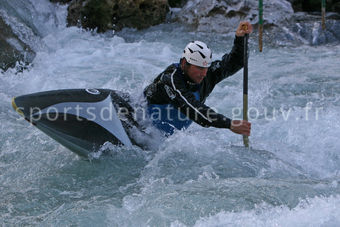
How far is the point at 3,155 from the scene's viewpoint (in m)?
4.96

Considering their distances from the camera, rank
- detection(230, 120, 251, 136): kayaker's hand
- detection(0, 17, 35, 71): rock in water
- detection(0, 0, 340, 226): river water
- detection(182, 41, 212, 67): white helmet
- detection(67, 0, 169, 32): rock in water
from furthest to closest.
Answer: detection(67, 0, 169, 32): rock in water < detection(0, 17, 35, 71): rock in water < detection(182, 41, 212, 67): white helmet < detection(230, 120, 251, 136): kayaker's hand < detection(0, 0, 340, 226): river water

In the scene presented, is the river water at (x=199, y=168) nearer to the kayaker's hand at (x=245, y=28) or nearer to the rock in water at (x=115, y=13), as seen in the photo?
the kayaker's hand at (x=245, y=28)

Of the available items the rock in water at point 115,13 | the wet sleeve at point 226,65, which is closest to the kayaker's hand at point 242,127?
the wet sleeve at point 226,65

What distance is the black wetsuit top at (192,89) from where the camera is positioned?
13.6 feet

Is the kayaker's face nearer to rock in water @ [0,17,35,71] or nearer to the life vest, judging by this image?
the life vest

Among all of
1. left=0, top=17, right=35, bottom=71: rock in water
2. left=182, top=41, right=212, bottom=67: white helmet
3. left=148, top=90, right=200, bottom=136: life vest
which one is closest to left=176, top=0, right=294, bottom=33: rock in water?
left=0, top=17, right=35, bottom=71: rock in water

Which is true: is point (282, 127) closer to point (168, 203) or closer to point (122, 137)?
point (122, 137)

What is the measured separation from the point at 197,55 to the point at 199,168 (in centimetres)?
111

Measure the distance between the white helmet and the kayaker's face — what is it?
42mm

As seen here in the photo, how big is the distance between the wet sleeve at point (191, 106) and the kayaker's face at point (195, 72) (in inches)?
4.1

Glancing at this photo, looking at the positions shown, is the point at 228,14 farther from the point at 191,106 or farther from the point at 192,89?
the point at 191,106

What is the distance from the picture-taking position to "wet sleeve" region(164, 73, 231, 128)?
4.09m

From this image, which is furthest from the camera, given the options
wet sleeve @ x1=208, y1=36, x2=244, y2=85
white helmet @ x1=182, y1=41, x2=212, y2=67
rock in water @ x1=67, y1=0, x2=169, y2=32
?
rock in water @ x1=67, y1=0, x2=169, y2=32

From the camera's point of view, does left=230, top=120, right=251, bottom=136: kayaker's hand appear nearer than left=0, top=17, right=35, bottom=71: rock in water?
Yes
